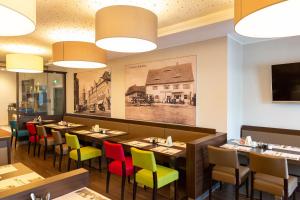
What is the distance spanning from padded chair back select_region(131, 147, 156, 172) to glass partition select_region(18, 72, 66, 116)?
508 centimetres

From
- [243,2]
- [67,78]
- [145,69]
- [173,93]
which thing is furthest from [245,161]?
[67,78]

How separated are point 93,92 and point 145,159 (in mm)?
3737

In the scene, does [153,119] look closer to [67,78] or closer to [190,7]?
[190,7]

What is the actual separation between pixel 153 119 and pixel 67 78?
3.92 m

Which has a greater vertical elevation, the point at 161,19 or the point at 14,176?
the point at 161,19

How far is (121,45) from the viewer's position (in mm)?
2234

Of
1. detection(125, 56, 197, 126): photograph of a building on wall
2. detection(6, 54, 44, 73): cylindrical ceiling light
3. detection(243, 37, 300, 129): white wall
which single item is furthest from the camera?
detection(125, 56, 197, 126): photograph of a building on wall

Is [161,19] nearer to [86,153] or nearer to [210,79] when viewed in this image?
[210,79]

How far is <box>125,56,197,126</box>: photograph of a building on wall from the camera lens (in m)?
3.75

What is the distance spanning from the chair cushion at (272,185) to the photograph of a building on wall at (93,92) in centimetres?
374

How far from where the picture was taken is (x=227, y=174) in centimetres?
261

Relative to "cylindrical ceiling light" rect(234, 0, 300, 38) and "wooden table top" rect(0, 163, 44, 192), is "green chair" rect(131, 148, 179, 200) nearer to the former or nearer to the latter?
"wooden table top" rect(0, 163, 44, 192)

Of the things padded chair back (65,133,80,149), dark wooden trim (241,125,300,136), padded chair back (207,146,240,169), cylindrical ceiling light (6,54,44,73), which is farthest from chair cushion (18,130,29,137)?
dark wooden trim (241,125,300,136)

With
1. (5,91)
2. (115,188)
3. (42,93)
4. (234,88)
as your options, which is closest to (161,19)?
(234,88)
